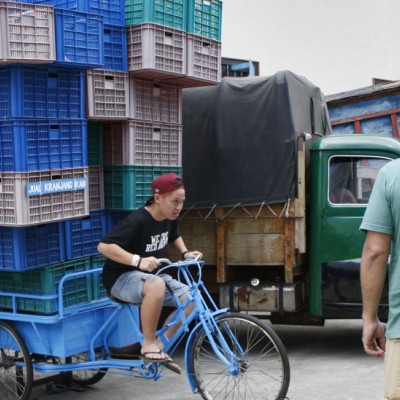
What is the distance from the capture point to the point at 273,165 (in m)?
6.99

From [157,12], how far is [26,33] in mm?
1471

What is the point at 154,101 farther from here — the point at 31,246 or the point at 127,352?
the point at 127,352

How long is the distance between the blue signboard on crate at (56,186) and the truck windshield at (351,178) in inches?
106

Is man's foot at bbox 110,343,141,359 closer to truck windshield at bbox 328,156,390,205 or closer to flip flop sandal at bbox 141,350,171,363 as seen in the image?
flip flop sandal at bbox 141,350,171,363

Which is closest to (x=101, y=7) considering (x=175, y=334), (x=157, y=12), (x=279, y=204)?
(x=157, y=12)

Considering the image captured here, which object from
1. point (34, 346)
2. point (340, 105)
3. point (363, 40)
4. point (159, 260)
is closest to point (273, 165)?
point (159, 260)

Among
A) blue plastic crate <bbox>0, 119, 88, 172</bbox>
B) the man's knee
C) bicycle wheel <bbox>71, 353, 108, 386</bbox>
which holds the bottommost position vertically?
bicycle wheel <bbox>71, 353, 108, 386</bbox>

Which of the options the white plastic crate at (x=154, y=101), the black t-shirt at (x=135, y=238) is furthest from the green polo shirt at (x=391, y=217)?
the white plastic crate at (x=154, y=101)

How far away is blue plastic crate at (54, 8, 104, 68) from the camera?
199 inches

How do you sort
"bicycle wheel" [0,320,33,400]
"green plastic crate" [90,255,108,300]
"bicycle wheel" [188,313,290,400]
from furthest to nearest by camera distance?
"green plastic crate" [90,255,108,300], "bicycle wheel" [0,320,33,400], "bicycle wheel" [188,313,290,400]

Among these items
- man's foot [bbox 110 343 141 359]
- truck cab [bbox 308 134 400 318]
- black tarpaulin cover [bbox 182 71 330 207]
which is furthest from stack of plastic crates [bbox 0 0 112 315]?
truck cab [bbox 308 134 400 318]

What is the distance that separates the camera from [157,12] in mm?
5953

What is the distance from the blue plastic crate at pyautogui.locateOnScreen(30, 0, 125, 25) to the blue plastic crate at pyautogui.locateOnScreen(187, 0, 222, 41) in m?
0.65

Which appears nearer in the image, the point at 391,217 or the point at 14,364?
the point at 391,217
